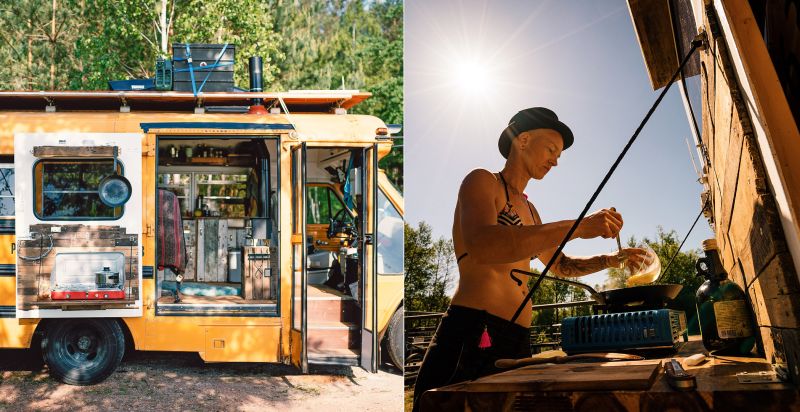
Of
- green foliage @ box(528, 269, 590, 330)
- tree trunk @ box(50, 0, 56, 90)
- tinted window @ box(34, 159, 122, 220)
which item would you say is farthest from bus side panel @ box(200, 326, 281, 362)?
tree trunk @ box(50, 0, 56, 90)

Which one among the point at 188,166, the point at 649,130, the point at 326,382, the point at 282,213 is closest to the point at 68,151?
the point at 188,166

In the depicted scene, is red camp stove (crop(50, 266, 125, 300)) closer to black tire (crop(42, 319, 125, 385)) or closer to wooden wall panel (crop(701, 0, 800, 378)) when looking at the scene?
black tire (crop(42, 319, 125, 385))

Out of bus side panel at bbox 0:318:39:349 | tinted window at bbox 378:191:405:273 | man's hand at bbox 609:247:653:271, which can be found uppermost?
tinted window at bbox 378:191:405:273

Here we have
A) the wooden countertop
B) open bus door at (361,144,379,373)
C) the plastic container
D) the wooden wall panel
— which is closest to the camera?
the wooden countertop

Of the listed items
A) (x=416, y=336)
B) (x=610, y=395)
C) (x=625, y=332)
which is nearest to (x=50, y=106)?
(x=416, y=336)

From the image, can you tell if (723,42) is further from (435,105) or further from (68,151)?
(68,151)

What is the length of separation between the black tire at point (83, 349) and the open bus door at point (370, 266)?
1.12 meters

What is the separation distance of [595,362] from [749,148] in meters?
0.43

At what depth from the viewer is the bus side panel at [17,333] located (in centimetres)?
392

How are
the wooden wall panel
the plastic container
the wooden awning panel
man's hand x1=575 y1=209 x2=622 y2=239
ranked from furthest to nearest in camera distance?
the wooden awning panel < the plastic container < man's hand x1=575 y1=209 x2=622 y2=239 < the wooden wall panel

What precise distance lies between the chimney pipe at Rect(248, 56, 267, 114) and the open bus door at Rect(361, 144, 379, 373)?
54 cm

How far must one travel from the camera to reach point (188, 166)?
4.25 meters

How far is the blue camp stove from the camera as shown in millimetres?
1755

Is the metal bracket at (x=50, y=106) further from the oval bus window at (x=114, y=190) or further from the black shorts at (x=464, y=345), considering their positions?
the black shorts at (x=464, y=345)
